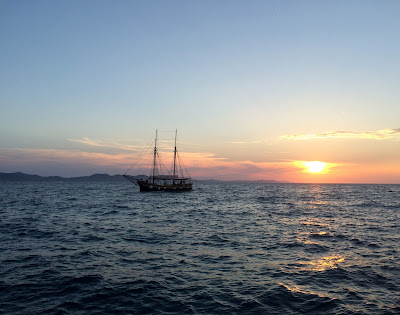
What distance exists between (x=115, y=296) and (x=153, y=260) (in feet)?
17.6

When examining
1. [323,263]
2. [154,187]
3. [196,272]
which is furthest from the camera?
[154,187]

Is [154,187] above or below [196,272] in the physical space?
below

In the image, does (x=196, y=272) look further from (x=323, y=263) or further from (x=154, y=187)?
(x=154, y=187)

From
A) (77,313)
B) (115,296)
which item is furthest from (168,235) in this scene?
(77,313)

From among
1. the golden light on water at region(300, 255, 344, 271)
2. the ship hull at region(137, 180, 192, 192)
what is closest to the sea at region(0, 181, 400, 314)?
the golden light on water at region(300, 255, 344, 271)

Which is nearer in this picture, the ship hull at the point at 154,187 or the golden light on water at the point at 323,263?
the golden light on water at the point at 323,263

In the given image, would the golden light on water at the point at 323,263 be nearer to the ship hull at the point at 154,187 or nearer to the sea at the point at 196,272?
the sea at the point at 196,272

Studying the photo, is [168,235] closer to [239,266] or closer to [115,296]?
[239,266]

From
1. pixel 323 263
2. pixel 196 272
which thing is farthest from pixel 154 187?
pixel 196 272

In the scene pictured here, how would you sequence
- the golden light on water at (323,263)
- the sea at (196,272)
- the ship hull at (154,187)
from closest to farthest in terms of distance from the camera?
the sea at (196,272) < the golden light on water at (323,263) < the ship hull at (154,187)

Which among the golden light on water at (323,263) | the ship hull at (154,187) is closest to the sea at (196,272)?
the golden light on water at (323,263)

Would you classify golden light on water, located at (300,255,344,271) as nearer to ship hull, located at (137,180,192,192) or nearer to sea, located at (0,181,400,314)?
sea, located at (0,181,400,314)

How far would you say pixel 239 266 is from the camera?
16.5 metres

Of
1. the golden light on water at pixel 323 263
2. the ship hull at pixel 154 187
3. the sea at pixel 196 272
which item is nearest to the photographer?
the sea at pixel 196 272
